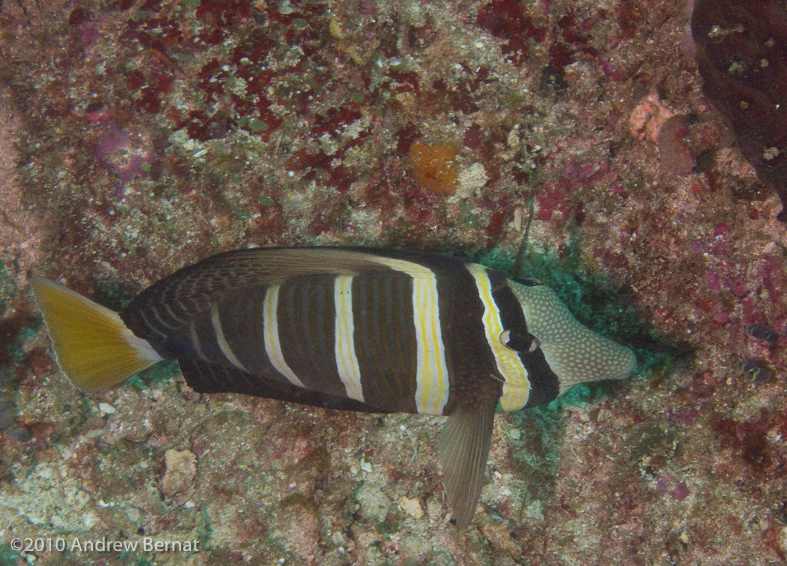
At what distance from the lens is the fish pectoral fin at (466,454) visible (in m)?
2.33

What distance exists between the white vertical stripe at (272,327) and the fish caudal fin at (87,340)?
78 cm

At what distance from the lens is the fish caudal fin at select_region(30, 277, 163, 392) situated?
2594mm

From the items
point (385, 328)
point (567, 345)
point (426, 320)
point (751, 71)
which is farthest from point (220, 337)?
point (751, 71)

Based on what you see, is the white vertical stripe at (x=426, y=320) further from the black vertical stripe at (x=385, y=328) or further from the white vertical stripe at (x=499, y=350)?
the white vertical stripe at (x=499, y=350)

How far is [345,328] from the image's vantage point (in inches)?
93.0

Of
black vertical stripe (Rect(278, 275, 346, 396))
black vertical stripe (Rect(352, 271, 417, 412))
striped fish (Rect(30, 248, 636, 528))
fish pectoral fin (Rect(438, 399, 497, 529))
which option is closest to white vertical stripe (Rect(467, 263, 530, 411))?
striped fish (Rect(30, 248, 636, 528))

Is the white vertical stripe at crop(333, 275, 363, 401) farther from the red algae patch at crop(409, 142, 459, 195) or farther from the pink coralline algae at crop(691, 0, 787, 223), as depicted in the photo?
the pink coralline algae at crop(691, 0, 787, 223)

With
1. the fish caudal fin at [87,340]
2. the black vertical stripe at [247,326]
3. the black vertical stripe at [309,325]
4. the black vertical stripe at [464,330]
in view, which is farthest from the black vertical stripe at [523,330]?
the fish caudal fin at [87,340]

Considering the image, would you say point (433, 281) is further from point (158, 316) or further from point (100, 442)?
point (100, 442)

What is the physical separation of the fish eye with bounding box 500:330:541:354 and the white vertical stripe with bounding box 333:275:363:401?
2.48 ft

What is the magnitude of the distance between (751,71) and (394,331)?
7.57ft

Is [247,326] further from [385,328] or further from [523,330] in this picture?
[523,330]

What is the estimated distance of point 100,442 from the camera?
11.7 feet

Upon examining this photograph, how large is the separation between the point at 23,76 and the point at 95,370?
81.4 inches
